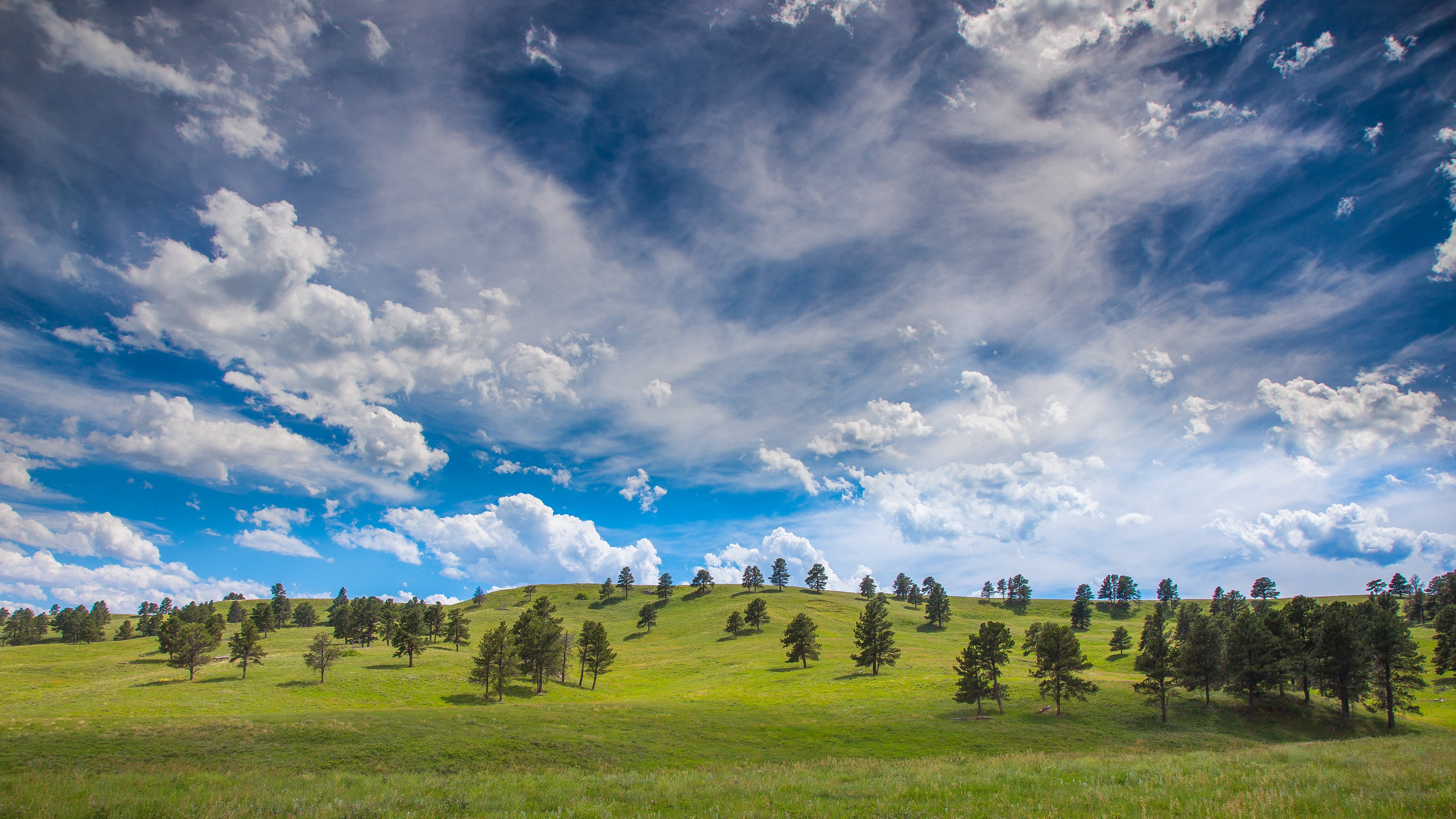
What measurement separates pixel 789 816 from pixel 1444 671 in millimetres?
133298

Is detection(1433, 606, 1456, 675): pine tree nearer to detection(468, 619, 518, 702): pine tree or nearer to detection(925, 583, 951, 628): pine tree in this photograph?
detection(925, 583, 951, 628): pine tree

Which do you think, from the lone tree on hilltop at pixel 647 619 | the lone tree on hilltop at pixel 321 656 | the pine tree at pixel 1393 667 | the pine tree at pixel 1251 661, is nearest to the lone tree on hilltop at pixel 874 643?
the pine tree at pixel 1251 661

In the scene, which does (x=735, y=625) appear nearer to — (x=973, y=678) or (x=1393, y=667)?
(x=973, y=678)

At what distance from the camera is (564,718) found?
52.1m

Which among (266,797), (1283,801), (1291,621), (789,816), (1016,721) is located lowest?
(1016,721)

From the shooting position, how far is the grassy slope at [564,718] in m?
37.2

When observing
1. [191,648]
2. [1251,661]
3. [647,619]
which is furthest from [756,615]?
[191,648]

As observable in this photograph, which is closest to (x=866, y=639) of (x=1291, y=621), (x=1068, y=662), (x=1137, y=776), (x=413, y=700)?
(x=1068, y=662)

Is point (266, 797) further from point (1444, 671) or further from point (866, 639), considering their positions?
point (1444, 671)

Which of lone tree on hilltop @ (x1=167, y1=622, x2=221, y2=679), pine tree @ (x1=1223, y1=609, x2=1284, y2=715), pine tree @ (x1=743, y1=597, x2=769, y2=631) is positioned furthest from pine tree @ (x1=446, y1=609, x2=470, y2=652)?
pine tree @ (x1=1223, y1=609, x2=1284, y2=715)

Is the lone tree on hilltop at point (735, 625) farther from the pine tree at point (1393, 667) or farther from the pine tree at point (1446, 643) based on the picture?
the pine tree at point (1446, 643)

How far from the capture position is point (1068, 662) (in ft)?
205

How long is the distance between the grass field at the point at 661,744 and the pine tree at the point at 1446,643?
5062 millimetres

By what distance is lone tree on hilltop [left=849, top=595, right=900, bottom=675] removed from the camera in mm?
92375
